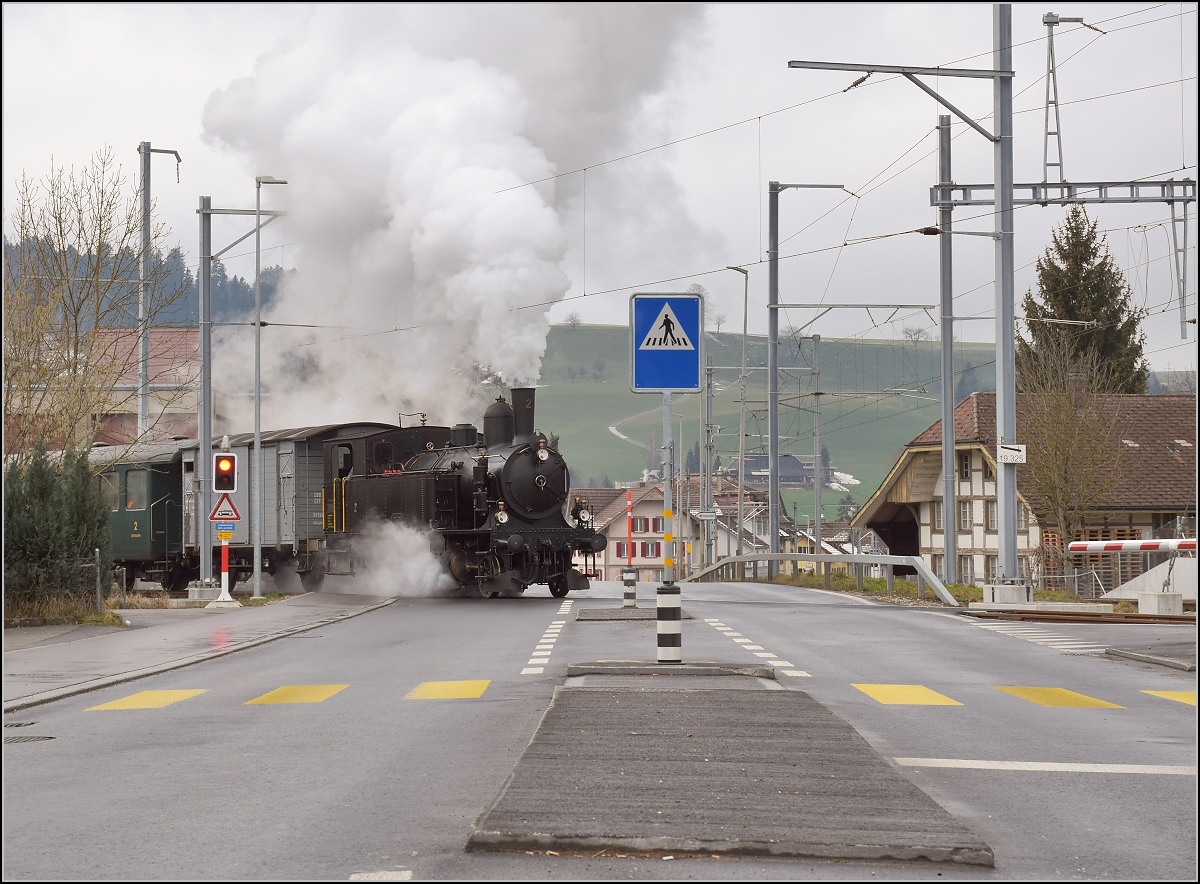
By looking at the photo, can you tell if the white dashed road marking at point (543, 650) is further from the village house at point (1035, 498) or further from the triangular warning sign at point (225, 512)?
the village house at point (1035, 498)

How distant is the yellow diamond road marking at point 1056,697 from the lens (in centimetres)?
1165

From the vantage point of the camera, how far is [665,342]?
1388 cm

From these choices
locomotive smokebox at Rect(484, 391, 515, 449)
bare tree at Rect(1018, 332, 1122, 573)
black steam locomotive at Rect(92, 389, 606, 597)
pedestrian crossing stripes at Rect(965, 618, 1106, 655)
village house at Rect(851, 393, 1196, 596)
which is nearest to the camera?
pedestrian crossing stripes at Rect(965, 618, 1106, 655)

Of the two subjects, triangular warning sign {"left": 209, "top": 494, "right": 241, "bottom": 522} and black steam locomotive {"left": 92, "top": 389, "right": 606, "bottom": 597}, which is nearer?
triangular warning sign {"left": 209, "top": 494, "right": 241, "bottom": 522}

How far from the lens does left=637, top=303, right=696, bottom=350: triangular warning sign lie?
13859 mm

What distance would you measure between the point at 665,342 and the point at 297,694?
452 centimetres

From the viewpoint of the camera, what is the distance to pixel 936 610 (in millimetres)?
24609

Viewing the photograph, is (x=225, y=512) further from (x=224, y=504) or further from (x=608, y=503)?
(x=608, y=503)

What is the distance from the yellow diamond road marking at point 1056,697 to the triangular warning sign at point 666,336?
13.5 feet

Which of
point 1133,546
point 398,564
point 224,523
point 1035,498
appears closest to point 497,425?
point 398,564

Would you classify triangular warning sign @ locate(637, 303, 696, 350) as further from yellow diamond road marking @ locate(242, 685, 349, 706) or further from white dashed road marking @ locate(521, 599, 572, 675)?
yellow diamond road marking @ locate(242, 685, 349, 706)

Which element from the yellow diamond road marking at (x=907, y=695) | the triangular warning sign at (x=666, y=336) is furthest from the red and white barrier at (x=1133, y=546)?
the triangular warning sign at (x=666, y=336)

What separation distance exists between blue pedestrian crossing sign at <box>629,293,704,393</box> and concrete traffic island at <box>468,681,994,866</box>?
4.31 m

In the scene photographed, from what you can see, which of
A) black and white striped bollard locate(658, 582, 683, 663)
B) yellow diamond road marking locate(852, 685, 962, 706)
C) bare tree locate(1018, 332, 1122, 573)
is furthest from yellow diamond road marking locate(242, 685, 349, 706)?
bare tree locate(1018, 332, 1122, 573)
